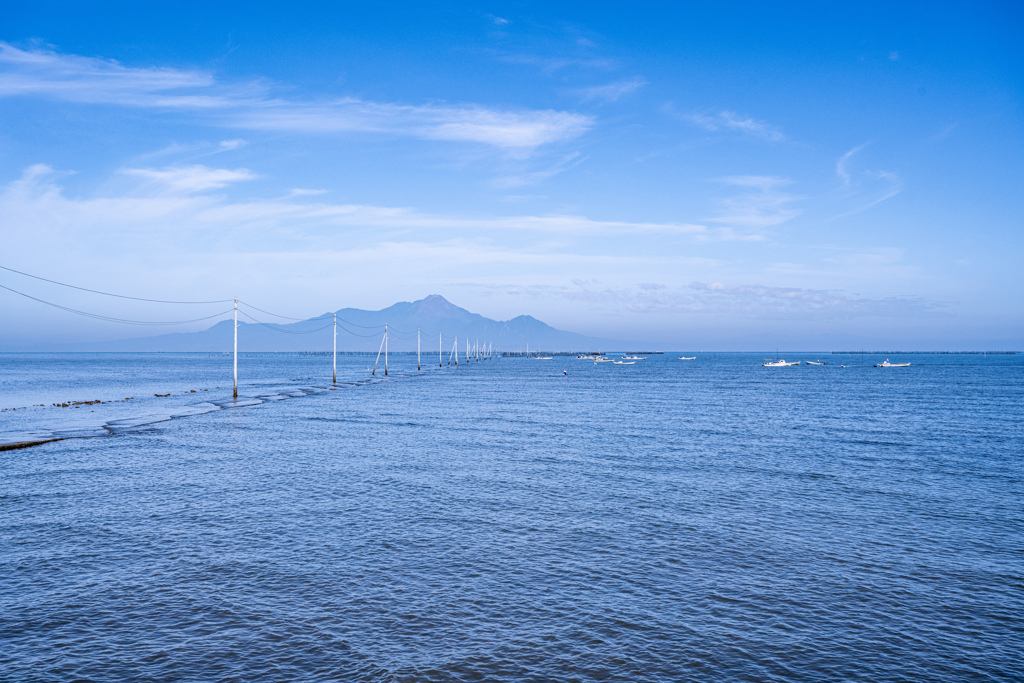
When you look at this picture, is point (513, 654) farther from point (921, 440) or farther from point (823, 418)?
point (823, 418)

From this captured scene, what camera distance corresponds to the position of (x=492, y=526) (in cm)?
1989

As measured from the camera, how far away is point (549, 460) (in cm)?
3294

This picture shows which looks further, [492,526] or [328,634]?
[492,526]

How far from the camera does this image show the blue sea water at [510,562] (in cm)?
1145

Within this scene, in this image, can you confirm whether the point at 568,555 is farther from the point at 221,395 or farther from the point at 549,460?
the point at 221,395

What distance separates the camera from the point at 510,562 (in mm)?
16375

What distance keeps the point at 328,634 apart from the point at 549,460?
70.6 feet

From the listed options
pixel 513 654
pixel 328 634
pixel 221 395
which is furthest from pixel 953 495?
pixel 221 395

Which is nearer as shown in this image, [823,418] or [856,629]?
[856,629]

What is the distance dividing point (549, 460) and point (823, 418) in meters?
33.3

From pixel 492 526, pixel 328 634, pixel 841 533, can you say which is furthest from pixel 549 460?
pixel 328 634

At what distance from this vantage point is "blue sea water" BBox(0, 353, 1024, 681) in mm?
11453

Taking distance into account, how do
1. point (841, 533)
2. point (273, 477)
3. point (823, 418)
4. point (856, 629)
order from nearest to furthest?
point (856, 629) → point (841, 533) → point (273, 477) → point (823, 418)

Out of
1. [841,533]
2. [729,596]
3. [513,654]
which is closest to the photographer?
[513,654]
